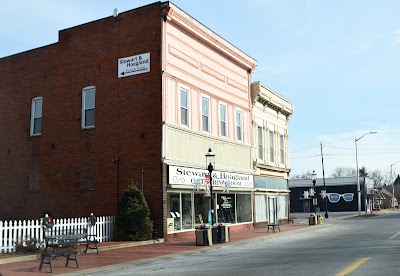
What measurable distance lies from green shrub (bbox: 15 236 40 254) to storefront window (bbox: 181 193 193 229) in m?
8.04

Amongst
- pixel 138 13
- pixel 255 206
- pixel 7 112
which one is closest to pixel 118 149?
pixel 138 13

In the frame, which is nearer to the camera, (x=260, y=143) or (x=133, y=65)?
(x=133, y=65)

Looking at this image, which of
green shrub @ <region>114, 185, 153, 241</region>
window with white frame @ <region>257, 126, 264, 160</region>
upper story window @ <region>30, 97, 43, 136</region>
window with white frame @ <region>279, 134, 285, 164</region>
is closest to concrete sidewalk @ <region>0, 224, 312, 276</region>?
green shrub @ <region>114, 185, 153, 241</region>

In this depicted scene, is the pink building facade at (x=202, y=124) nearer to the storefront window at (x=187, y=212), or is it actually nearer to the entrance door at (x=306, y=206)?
the storefront window at (x=187, y=212)

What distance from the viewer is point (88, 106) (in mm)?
23656

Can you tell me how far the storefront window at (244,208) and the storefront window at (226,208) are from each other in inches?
31.4

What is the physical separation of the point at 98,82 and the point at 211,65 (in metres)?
6.46

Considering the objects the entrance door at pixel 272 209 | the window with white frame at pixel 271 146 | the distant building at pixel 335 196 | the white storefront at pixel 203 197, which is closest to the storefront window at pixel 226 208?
the white storefront at pixel 203 197

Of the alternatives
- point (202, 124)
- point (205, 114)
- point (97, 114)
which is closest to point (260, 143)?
point (205, 114)

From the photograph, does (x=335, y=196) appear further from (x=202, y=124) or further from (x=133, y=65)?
(x=133, y=65)

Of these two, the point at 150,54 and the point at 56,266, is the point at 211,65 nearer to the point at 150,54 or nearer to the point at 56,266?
the point at 150,54

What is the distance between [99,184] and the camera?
73.6ft

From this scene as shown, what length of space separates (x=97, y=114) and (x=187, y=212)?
6.68m

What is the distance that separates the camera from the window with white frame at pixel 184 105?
23014mm
